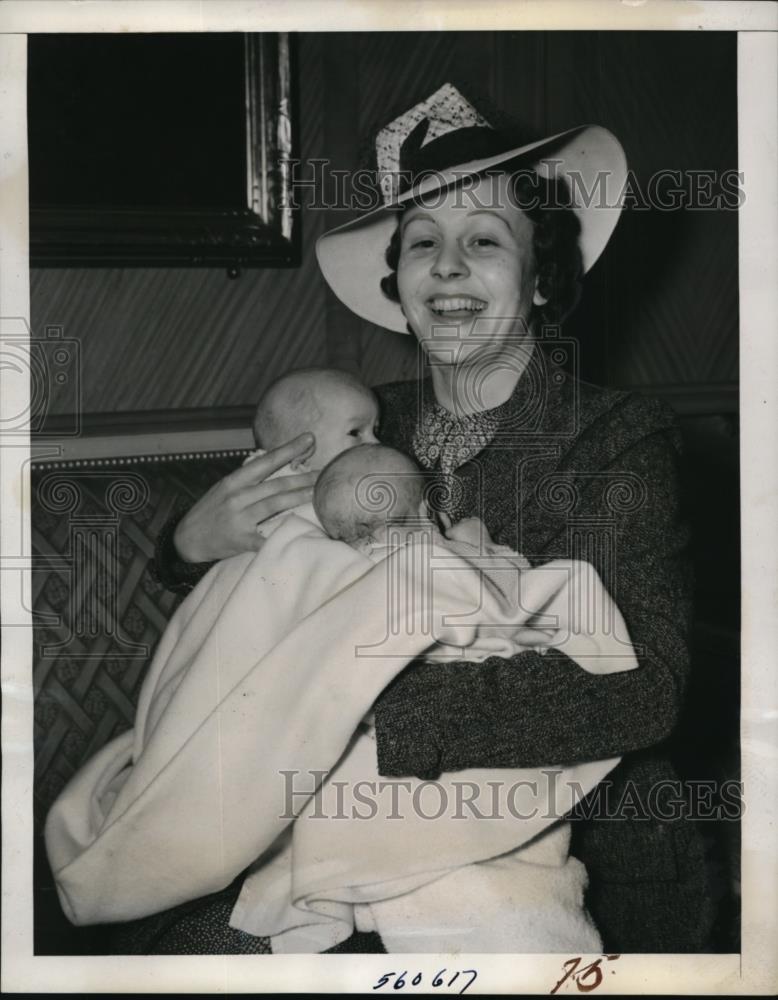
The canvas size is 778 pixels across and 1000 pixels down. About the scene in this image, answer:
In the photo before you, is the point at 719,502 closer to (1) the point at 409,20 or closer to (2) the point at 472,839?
(2) the point at 472,839

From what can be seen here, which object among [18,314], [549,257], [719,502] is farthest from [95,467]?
[719,502]

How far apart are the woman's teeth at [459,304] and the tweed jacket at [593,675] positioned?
98mm

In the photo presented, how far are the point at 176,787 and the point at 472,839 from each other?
341mm

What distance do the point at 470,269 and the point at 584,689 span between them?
0.51 meters

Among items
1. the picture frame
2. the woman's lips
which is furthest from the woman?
the picture frame

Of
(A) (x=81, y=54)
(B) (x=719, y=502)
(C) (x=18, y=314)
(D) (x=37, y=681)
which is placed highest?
(A) (x=81, y=54)

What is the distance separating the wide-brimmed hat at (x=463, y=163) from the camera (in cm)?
141

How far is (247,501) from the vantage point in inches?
56.4

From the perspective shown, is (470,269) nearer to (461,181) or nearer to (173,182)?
(461,181)

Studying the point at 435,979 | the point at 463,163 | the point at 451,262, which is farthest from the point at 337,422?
the point at 435,979

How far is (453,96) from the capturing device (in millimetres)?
1430

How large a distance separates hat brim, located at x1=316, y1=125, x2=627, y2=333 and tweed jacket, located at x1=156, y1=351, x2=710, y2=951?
0.64 ft

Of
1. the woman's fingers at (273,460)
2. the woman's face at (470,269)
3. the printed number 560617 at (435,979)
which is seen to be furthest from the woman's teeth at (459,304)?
the printed number 560617 at (435,979)

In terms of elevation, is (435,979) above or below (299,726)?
below
